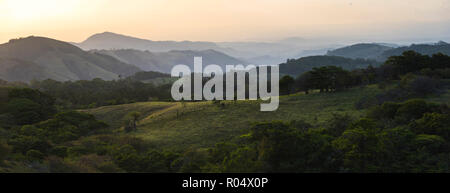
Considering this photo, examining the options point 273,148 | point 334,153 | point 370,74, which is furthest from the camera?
point 370,74

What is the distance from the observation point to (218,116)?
49.9 meters

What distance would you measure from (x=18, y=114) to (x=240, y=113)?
33.3m

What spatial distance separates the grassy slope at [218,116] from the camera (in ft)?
128

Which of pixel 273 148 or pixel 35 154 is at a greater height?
pixel 273 148

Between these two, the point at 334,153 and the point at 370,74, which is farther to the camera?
the point at 370,74

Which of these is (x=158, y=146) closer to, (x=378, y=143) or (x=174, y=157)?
(x=174, y=157)

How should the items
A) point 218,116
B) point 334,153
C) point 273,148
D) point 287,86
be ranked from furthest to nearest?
1. point 287,86
2. point 218,116
3. point 334,153
4. point 273,148

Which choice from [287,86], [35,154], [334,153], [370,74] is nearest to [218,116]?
[287,86]

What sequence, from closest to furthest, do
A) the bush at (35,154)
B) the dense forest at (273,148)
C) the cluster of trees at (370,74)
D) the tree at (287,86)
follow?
1. the dense forest at (273,148)
2. the bush at (35,154)
3. the cluster of trees at (370,74)
4. the tree at (287,86)

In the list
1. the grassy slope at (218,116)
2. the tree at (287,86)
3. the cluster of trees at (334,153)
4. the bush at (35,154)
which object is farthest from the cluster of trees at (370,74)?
the bush at (35,154)

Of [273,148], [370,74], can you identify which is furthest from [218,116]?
[370,74]

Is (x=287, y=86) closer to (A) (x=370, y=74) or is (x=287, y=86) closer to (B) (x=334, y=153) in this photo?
(A) (x=370, y=74)

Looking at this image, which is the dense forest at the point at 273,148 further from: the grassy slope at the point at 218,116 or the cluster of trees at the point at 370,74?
the cluster of trees at the point at 370,74

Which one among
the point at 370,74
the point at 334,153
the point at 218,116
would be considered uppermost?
the point at 370,74
